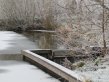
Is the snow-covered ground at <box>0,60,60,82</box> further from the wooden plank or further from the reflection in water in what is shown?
the reflection in water

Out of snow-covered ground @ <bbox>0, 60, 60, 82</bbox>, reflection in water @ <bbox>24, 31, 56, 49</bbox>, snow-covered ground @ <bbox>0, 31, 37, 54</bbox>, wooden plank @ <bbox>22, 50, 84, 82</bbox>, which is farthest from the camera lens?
reflection in water @ <bbox>24, 31, 56, 49</bbox>

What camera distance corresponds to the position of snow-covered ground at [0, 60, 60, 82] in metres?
9.32

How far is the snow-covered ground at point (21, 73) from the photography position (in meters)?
9.32

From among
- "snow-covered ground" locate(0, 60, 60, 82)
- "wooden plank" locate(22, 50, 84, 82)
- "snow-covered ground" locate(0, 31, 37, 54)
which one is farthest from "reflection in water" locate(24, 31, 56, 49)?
"snow-covered ground" locate(0, 60, 60, 82)

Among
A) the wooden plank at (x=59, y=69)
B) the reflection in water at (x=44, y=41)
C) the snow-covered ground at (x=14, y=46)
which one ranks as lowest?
the reflection in water at (x=44, y=41)

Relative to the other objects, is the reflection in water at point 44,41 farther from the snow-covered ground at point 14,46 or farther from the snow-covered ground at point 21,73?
the snow-covered ground at point 21,73

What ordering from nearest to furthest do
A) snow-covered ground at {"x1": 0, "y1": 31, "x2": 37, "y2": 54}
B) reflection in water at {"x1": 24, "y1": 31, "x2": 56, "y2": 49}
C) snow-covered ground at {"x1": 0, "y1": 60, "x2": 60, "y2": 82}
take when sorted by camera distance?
snow-covered ground at {"x1": 0, "y1": 60, "x2": 60, "y2": 82} < snow-covered ground at {"x1": 0, "y1": 31, "x2": 37, "y2": 54} < reflection in water at {"x1": 24, "y1": 31, "x2": 56, "y2": 49}

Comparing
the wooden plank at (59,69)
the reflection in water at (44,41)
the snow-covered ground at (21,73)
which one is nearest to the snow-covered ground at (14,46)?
the reflection in water at (44,41)

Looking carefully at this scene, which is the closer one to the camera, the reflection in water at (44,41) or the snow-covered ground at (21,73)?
the snow-covered ground at (21,73)

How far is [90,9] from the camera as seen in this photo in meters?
9.63

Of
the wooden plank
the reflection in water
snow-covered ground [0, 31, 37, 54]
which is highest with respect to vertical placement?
the wooden plank

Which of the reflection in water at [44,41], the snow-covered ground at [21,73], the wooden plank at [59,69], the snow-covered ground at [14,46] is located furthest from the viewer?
the reflection in water at [44,41]

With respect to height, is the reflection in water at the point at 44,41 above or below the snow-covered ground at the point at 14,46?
below

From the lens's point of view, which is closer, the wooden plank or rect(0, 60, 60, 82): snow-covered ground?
the wooden plank
